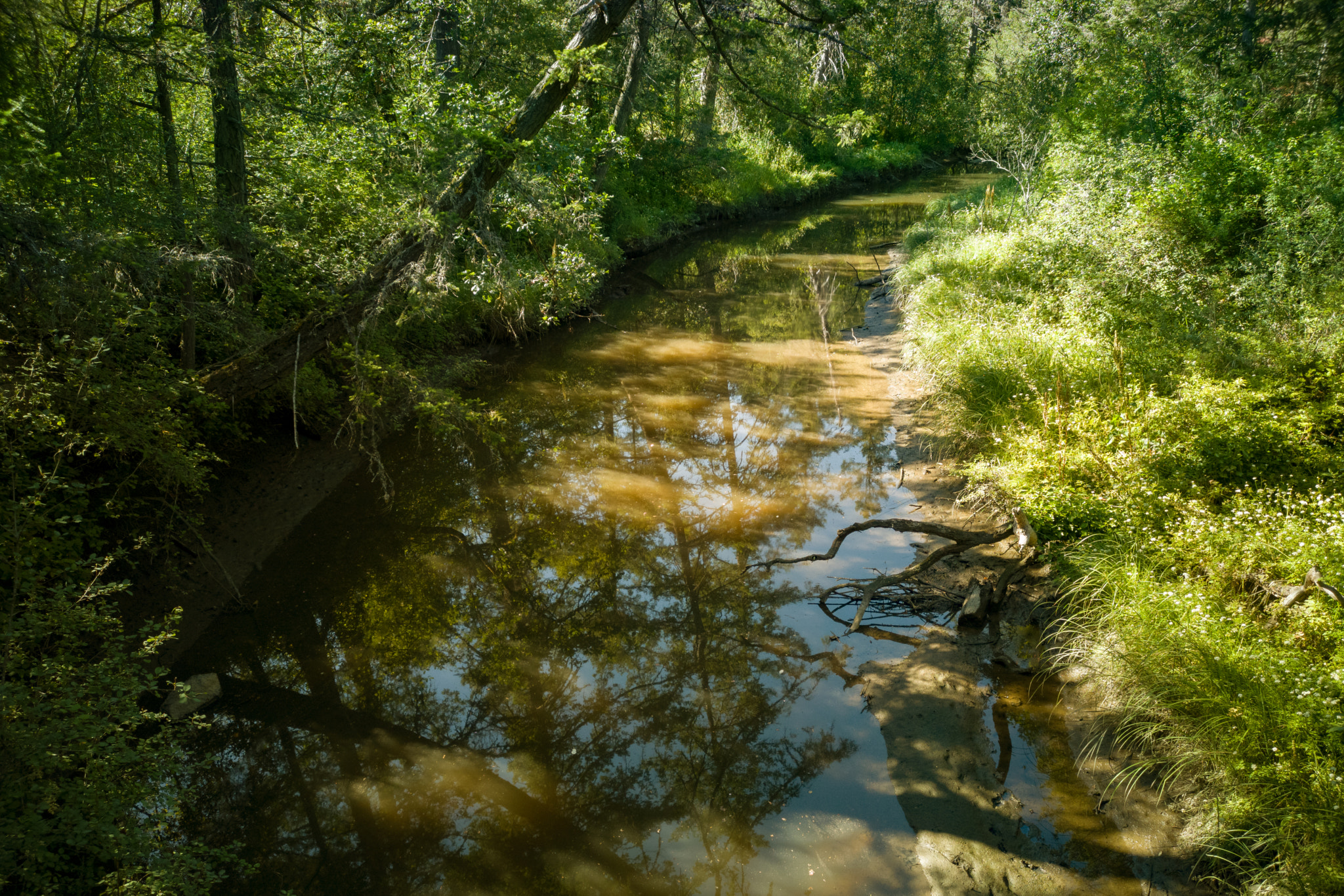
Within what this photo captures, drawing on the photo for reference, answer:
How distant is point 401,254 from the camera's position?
6.69 m

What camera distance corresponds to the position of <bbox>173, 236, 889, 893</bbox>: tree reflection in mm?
3990

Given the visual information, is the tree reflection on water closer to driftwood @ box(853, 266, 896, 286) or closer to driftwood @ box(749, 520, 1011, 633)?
driftwood @ box(749, 520, 1011, 633)

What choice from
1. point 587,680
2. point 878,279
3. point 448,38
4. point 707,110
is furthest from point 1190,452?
point 707,110

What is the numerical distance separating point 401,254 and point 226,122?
2.04 meters

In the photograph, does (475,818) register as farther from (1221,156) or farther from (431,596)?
(1221,156)

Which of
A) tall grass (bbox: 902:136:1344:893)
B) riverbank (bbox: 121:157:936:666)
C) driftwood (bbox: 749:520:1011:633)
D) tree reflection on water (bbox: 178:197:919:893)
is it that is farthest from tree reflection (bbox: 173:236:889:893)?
tall grass (bbox: 902:136:1344:893)

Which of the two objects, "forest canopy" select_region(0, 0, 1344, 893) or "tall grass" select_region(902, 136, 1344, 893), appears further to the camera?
"forest canopy" select_region(0, 0, 1344, 893)

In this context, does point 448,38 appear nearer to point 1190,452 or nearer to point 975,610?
point 975,610

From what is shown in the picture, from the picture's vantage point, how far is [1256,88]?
961 centimetres

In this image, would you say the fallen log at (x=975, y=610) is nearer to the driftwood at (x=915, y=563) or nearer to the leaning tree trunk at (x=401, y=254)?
the driftwood at (x=915, y=563)

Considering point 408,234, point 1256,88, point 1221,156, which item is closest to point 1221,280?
point 1221,156

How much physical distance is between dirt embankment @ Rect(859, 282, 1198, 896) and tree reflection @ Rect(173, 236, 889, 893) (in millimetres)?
537

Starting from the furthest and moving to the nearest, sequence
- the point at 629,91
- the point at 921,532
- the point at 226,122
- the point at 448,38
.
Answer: the point at 629,91, the point at 448,38, the point at 226,122, the point at 921,532

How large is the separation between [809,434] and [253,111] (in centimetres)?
690
